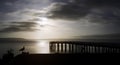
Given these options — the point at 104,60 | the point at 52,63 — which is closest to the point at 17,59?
the point at 52,63

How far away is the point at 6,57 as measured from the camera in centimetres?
2484

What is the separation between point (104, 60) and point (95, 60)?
2.99 ft

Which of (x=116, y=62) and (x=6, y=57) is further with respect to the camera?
(x=6, y=57)

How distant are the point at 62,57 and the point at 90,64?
280 centimetres

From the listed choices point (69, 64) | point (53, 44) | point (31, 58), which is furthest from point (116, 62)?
point (53, 44)

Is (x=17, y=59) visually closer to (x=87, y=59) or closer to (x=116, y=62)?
(x=87, y=59)

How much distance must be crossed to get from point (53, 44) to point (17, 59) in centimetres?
3885

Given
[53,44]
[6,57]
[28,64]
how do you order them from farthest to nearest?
[53,44], [6,57], [28,64]

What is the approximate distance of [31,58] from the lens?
2006cm

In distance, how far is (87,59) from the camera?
19969 mm

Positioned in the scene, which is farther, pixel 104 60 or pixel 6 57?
pixel 6 57

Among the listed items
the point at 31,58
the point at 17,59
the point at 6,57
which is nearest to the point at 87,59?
the point at 31,58

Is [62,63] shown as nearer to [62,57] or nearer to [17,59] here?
[62,57]

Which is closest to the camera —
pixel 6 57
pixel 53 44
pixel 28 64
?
pixel 28 64
